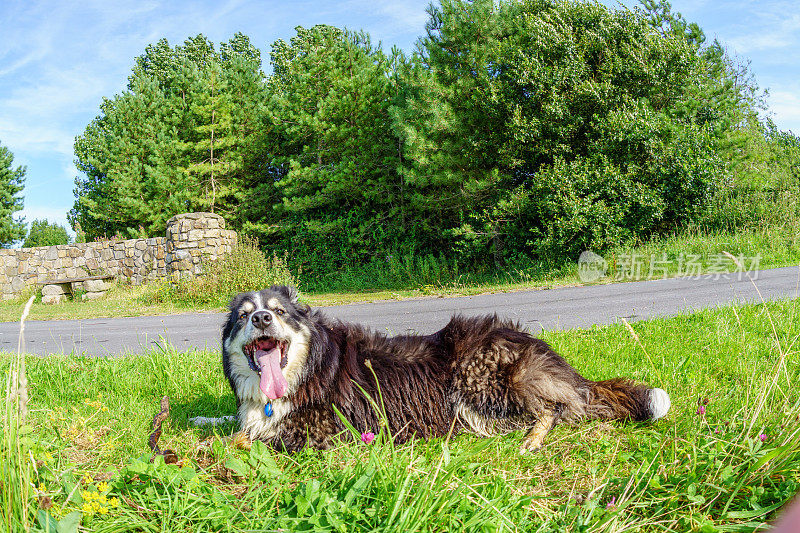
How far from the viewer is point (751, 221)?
15875 millimetres

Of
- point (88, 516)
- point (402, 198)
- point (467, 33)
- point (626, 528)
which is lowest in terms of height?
point (626, 528)

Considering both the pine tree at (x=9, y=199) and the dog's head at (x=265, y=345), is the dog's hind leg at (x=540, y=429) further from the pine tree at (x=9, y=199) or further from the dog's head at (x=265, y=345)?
the pine tree at (x=9, y=199)

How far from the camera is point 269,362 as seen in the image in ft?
10.4

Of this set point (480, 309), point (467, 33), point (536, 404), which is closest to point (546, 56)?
point (467, 33)

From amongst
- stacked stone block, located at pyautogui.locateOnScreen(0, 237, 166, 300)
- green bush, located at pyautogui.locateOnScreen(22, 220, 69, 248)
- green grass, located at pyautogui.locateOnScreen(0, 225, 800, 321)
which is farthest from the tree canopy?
green bush, located at pyautogui.locateOnScreen(22, 220, 69, 248)

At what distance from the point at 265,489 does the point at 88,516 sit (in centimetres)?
75

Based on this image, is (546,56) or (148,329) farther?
(546,56)

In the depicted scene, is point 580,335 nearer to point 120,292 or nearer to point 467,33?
point 467,33

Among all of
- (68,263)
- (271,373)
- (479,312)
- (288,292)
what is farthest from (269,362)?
(68,263)

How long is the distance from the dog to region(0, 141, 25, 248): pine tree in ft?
112

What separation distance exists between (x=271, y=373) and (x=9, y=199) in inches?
1402

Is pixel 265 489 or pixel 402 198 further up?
pixel 402 198

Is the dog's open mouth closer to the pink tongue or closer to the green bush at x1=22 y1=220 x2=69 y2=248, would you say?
the pink tongue

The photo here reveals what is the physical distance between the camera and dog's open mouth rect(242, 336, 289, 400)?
10.4 ft
